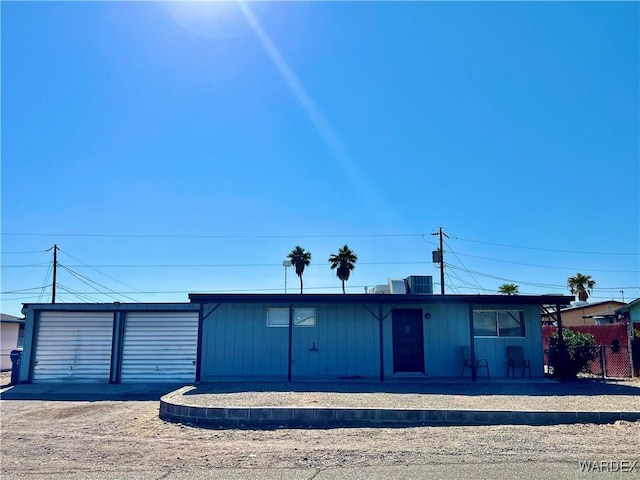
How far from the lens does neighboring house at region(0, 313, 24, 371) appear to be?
767 inches

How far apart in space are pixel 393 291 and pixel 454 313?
Result: 1.78 metres

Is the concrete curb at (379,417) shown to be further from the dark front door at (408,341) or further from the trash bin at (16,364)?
the trash bin at (16,364)

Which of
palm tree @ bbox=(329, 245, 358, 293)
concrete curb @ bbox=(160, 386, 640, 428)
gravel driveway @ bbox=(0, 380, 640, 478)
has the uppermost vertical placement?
palm tree @ bbox=(329, 245, 358, 293)

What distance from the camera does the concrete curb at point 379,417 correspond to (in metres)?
7.09

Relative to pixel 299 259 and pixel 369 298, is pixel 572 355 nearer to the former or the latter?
pixel 369 298

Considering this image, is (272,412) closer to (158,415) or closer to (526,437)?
(158,415)

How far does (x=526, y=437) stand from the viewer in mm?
6246

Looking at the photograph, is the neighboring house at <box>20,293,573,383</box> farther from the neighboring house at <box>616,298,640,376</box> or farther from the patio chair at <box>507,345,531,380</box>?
the neighboring house at <box>616,298,640,376</box>

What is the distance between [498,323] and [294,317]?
5581mm

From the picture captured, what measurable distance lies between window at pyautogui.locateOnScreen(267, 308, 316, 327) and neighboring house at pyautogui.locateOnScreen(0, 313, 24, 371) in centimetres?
1292

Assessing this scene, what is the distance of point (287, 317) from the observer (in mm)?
13344

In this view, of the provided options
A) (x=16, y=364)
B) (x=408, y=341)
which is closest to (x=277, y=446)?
(x=408, y=341)

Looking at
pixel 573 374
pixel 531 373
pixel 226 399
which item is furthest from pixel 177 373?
pixel 573 374

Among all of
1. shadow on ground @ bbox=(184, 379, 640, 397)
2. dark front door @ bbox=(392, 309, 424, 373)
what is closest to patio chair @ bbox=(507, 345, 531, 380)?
shadow on ground @ bbox=(184, 379, 640, 397)
